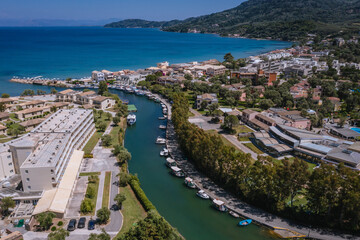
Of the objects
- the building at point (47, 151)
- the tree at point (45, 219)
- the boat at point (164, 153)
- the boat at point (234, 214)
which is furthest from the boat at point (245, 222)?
the building at point (47, 151)

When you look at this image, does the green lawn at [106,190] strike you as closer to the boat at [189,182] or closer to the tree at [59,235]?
the tree at [59,235]

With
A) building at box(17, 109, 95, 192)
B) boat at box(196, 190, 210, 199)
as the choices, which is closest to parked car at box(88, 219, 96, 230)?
building at box(17, 109, 95, 192)

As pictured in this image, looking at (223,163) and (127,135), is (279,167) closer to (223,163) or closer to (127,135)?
(223,163)

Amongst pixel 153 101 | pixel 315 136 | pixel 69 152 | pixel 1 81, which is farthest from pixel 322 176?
pixel 1 81

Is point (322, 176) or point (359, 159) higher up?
point (322, 176)

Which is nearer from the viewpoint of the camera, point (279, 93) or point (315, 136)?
point (315, 136)

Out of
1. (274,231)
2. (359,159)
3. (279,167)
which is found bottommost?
(274,231)

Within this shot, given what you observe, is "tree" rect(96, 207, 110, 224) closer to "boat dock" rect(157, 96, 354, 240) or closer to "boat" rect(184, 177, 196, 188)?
"boat" rect(184, 177, 196, 188)

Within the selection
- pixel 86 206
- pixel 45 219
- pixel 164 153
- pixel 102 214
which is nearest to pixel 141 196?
pixel 102 214
